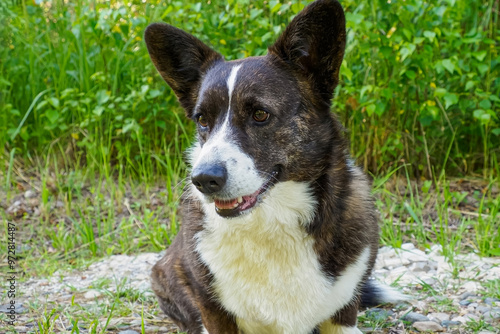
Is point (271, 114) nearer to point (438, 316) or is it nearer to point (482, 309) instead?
point (438, 316)

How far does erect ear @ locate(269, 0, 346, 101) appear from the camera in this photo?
2371 mm

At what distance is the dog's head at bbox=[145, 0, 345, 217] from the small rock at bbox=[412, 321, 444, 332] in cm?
91

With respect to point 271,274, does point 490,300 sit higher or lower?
lower

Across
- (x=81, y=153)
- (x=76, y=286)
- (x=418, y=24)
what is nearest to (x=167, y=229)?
(x=76, y=286)

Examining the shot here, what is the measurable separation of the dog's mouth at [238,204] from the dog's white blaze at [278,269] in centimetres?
7

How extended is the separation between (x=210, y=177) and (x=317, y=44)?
758 mm

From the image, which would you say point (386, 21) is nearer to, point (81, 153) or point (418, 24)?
point (418, 24)

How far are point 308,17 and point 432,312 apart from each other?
5.10 ft

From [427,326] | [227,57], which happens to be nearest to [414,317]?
[427,326]

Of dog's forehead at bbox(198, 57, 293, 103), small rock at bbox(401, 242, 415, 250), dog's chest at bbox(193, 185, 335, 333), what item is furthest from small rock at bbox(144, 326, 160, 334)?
small rock at bbox(401, 242, 415, 250)

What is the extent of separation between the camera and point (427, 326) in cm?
275

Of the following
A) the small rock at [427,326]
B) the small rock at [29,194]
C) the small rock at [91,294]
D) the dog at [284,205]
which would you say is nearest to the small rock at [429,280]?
the small rock at [427,326]

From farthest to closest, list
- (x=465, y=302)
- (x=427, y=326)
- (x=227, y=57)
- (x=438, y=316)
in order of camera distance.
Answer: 1. (x=227, y=57)
2. (x=465, y=302)
3. (x=438, y=316)
4. (x=427, y=326)

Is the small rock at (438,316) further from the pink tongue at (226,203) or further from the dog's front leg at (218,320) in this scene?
the pink tongue at (226,203)
